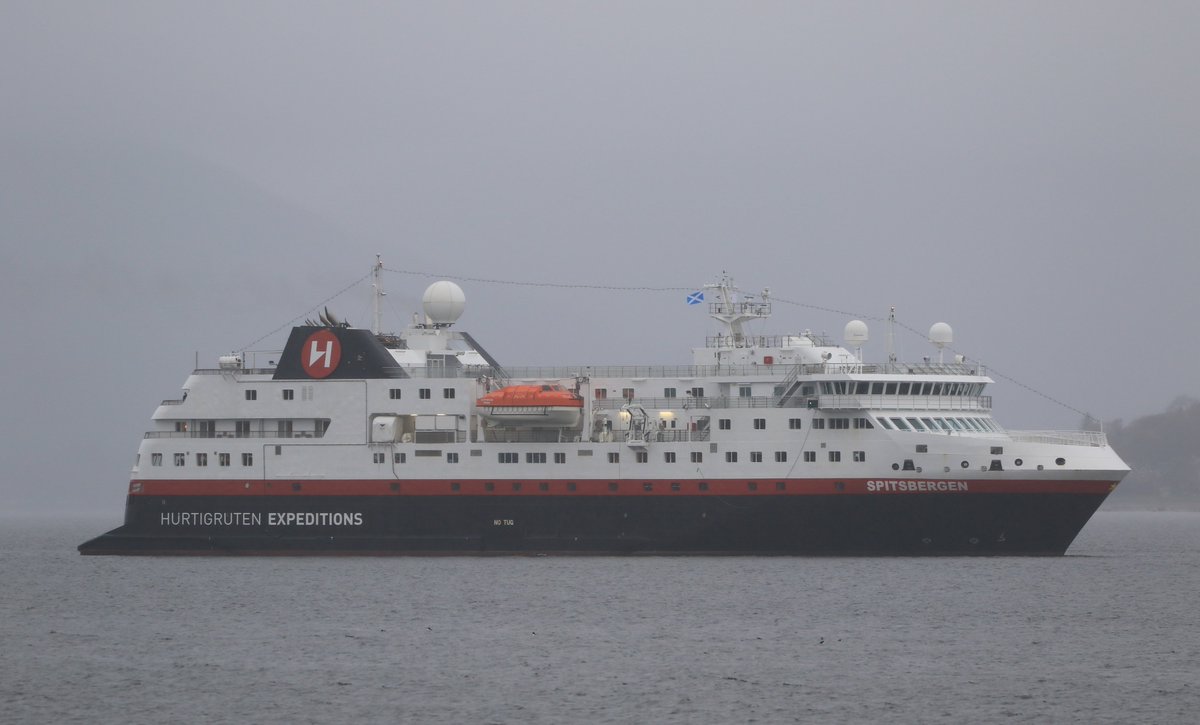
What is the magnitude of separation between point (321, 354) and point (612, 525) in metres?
11.4

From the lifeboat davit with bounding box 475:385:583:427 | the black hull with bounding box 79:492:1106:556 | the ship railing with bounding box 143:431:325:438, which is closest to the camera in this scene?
the black hull with bounding box 79:492:1106:556

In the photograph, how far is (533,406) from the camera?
5647cm

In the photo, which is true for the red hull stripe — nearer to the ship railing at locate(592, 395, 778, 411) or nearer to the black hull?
the black hull

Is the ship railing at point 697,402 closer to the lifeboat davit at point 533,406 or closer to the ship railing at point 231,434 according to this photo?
the lifeboat davit at point 533,406

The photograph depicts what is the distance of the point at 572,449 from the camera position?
186ft

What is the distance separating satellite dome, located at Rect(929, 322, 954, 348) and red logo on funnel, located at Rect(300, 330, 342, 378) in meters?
20.6

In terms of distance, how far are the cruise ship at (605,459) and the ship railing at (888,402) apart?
64 mm

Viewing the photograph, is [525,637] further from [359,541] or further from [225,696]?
[359,541]

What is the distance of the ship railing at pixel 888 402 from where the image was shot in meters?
55.5

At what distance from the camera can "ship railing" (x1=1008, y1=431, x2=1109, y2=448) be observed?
2199 inches

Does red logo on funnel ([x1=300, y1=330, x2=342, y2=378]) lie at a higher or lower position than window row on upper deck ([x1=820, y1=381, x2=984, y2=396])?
higher

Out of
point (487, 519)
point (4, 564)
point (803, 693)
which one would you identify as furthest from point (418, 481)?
point (803, 693)

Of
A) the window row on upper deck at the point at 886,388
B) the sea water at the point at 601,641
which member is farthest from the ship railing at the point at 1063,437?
the sea water at the point at 601,641

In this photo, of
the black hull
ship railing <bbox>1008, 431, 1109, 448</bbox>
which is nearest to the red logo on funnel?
the black hull
